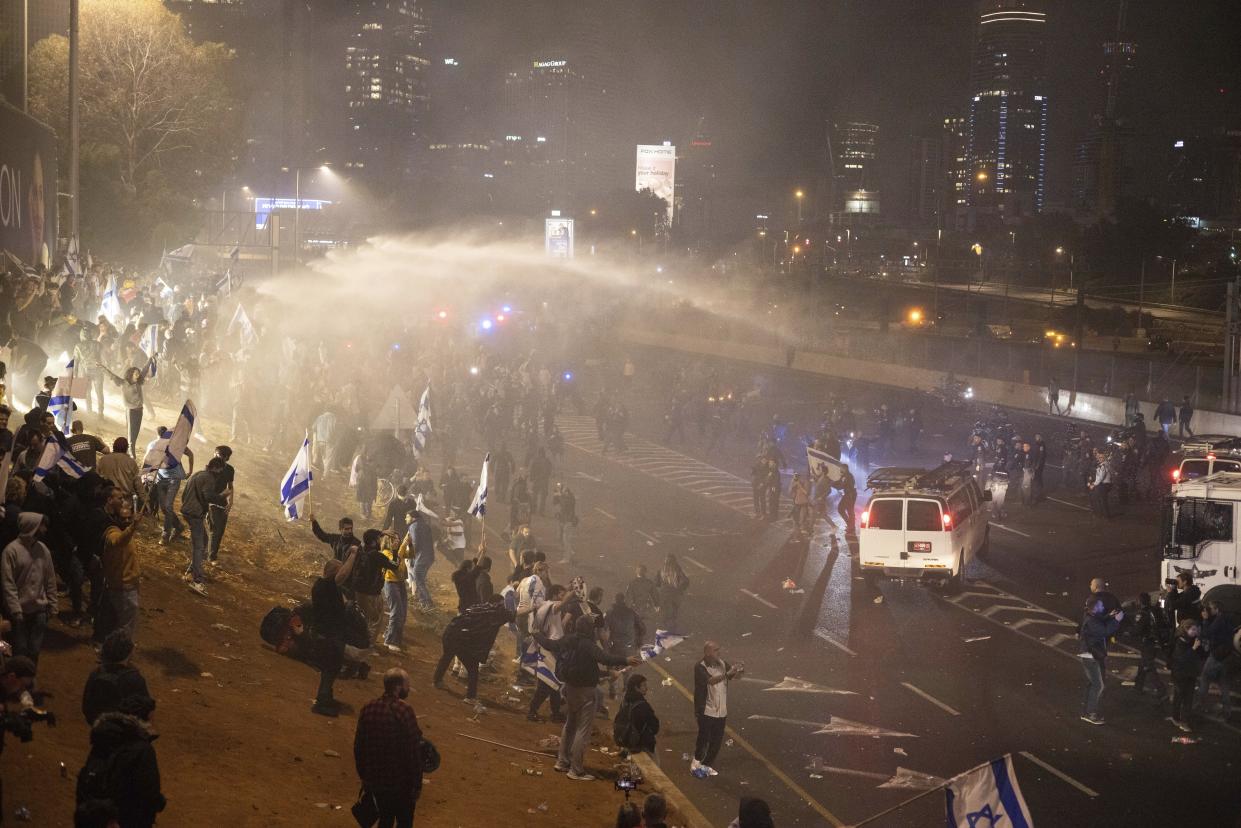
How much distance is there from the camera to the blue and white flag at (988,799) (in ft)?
24.9

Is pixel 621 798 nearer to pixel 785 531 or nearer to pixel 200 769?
pixel 200 769

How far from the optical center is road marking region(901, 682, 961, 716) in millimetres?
15555

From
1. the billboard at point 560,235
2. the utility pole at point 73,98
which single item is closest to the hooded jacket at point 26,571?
the utility pole at point 73,98

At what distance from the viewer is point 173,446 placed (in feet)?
49.2

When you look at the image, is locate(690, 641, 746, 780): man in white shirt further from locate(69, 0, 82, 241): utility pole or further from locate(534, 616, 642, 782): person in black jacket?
locate(69, 0, 82, 241): utility pole

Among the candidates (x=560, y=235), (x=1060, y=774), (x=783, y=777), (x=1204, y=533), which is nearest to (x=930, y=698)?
(x=1060, y=774)

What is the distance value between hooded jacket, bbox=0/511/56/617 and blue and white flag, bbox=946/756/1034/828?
696 centimetres

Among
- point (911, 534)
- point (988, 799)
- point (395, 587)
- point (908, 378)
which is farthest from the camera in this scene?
point (908, 378)

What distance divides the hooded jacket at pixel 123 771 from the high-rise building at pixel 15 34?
25076 millimetres

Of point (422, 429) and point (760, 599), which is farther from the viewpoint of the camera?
point (422, 429)

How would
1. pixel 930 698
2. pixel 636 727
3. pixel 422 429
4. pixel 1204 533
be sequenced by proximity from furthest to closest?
1. pixel 422 429
2. pixel 1204 533
3. pixel 930 698
4. pixel 636 727

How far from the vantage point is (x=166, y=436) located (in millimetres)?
15555

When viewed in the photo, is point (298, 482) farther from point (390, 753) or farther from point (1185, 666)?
point (1185, 666)

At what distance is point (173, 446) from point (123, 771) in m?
8.77
